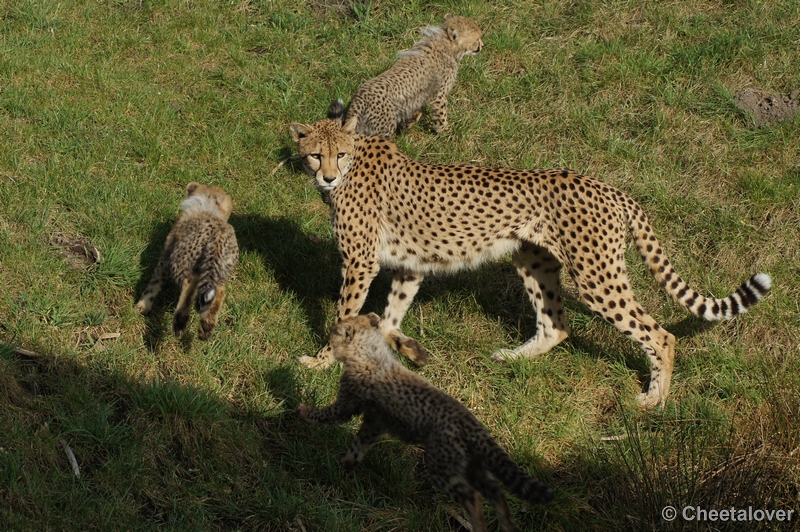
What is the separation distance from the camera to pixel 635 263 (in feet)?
22.7

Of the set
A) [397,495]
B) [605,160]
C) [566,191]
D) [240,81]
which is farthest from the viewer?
[240,81]

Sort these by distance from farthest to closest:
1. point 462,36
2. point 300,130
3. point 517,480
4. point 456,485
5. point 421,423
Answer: point 462,36 → point 300,130 → point 421,423 → point 456,485 → point 517,480

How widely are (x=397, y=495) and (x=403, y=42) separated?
532 cm

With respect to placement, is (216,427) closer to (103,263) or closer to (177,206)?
(103,263)

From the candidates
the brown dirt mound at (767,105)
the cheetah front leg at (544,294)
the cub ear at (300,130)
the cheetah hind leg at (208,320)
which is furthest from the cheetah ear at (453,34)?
the cheetah hind leg at (208,320)

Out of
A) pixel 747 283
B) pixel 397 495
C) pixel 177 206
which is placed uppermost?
pixel 747 283

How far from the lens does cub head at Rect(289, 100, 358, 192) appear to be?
240 inches

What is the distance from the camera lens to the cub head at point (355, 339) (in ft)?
16.7

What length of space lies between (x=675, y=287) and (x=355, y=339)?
2.16m

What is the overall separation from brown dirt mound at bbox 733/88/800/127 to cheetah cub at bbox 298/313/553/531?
445 cm

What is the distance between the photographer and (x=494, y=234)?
238 inches

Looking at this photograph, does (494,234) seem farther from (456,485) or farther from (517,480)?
(517,480)

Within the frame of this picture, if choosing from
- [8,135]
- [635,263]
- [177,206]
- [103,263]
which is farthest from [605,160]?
[8,135]

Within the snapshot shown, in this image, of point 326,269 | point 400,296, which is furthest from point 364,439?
point 326,269
